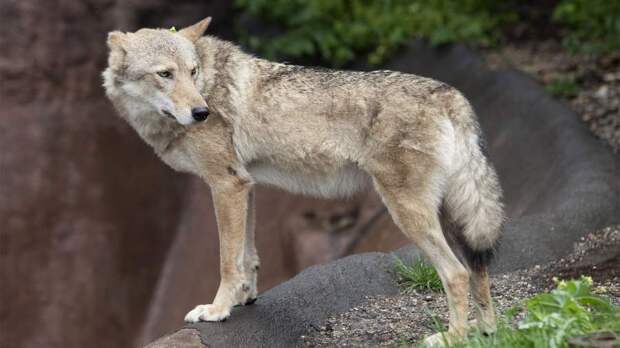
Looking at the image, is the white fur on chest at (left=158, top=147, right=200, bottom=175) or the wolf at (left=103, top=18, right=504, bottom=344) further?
the white fur on chest at (left=158, top=147, right=200, bottom=175)

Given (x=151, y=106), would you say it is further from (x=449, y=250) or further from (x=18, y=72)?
(x=18, y=72)

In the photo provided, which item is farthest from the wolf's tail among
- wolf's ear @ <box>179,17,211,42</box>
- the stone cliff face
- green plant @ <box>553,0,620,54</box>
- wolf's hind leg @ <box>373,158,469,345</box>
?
green plant @ <box>553,0,620,54</box>

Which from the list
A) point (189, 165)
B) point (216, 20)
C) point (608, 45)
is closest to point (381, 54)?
point (216, 20)

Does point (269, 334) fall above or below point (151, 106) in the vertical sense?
below

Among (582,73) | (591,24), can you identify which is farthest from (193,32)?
(591,24)

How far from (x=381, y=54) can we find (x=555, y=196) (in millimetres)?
4734

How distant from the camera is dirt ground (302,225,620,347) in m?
5.17

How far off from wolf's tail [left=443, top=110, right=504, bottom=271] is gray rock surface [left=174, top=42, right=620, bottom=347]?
3.41 ft

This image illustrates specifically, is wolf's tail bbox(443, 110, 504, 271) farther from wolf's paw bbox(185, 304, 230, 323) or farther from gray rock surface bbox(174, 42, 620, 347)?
wolf's paw bbox(185, 304, 230, 323)

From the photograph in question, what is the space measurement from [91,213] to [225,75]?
5.53 metres

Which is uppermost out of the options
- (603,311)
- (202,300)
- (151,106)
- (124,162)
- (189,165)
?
(151,106)

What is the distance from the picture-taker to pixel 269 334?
17.1 ft

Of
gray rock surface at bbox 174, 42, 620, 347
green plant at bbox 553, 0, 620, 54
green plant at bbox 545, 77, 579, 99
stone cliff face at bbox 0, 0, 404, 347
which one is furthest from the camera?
stone cliff face at bbox 0, 0, 404, 347

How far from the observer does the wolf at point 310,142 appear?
4852mm
